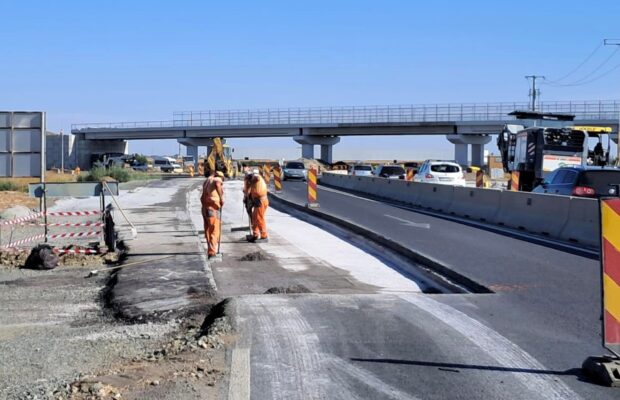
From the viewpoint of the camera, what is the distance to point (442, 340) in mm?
7527

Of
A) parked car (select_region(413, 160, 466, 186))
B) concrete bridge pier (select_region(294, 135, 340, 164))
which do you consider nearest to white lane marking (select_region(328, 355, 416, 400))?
parked car (select_region(413, 160, 466, 186))

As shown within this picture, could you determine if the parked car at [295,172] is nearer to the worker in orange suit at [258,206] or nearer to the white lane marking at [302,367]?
the worker in orange suit at [258,206]

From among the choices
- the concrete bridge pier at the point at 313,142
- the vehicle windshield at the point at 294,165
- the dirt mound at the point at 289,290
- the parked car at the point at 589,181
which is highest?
the concrete bridge pier at the point at 313,142

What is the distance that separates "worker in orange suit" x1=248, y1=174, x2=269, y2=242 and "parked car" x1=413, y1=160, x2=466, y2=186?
19.4 metres

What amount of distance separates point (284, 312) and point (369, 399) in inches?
118

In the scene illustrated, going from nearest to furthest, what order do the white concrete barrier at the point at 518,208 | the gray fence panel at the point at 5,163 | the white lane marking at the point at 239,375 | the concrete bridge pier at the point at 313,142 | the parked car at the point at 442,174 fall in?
1. the white lane marking at the point at 239,375
2. the white concrete barrier at the point at 518,208
3. the gray fence panel at the point at 5,163
4. the parked car at the point at 442,174
5. the concrete bridge pier at the point at 313,142

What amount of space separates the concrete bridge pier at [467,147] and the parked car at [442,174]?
46739 millimetres

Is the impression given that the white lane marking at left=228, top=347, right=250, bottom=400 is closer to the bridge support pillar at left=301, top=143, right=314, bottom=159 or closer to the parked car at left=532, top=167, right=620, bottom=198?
the parked car at left=532, top=167, right=620, bottom=198

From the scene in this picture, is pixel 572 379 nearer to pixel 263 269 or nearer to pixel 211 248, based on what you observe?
pixel 263 269

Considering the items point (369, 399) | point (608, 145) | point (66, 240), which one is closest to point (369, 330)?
point (369, 399)

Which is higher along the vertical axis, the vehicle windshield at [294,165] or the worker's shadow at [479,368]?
the vehicle windshield at [294,165]

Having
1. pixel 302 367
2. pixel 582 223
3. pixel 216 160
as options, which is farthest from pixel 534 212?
pixel 302 367

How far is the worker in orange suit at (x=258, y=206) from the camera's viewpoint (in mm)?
17172

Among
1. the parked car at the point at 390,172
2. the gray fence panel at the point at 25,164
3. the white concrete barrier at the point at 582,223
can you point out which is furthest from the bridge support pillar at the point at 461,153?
the gray fence panel at the point at 25,164
